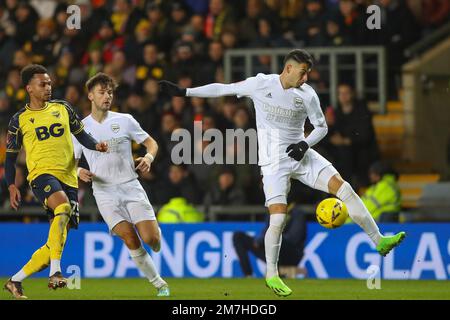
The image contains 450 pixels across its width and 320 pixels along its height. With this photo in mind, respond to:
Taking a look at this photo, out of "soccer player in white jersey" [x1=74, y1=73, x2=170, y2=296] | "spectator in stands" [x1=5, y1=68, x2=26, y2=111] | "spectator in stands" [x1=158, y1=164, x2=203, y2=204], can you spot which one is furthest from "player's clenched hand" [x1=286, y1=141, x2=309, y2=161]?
"spectator in stands" [x1=5, y1=68, x2=26, y2=111]

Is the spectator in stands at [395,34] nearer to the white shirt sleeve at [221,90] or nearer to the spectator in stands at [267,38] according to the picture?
the spectator in stands at [267,38]

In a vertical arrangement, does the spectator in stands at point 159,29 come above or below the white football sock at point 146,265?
above

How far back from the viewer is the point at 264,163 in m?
12.6

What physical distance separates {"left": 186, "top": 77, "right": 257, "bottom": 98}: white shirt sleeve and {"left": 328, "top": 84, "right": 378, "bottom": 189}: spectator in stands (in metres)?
4.14

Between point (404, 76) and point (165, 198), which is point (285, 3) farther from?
point (165, 198)

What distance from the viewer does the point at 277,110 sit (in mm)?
12562

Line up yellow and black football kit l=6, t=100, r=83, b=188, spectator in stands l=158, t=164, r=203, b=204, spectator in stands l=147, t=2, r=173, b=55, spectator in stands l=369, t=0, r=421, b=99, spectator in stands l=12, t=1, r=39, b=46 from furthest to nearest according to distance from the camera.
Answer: spectator in stands l=12, t=1, r=39, b=46
spectator in stands l=147, t=2, r=173, b=55
spectator in stands l=369, t=0, r=421, b=99
spectator in stands l=158, t=164, r=203, b=204
yellow and black football kit l=6, t=100, r=83, b=188

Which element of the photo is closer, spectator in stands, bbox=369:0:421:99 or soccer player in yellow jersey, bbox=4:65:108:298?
soccer player in yellow jersey, bbox=4:65:108:298

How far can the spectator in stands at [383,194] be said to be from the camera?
53.4 feet

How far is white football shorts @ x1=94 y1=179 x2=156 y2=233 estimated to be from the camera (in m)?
12.6

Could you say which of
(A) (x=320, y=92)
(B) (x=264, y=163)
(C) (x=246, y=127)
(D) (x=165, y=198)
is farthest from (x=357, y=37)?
(B) (x=264, y=163)

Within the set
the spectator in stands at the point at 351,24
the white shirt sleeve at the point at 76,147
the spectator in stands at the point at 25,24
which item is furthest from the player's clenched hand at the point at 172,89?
the spectator in stands at the point at 25,24

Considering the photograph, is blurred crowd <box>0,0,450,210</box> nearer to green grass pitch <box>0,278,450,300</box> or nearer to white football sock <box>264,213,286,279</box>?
green grass pitch <box>0,278,450,300</box>

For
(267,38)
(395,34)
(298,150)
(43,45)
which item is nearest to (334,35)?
(267,38)
